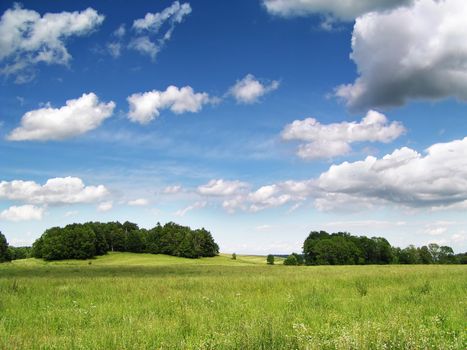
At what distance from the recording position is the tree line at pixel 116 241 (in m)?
113

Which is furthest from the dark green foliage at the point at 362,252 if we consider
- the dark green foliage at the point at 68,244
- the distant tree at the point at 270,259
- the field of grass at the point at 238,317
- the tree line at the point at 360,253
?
the field of grass at the point at 238,317

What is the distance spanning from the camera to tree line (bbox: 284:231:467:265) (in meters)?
130

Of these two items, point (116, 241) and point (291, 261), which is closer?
point (291, 261)

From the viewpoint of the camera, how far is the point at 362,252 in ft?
462

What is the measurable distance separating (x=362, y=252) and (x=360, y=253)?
445 cm

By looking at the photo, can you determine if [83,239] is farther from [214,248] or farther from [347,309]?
[347,309]

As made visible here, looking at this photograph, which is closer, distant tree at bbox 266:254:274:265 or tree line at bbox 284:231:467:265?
tree line at bbox 284:231:467:265

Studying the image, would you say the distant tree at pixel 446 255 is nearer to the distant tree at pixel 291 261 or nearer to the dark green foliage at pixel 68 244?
the distant tree at pixel 291 261

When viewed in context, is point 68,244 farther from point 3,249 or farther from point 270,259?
point 270,259

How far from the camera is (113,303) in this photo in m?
12.5

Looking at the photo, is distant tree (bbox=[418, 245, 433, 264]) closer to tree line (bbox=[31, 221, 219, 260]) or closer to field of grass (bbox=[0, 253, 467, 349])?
tree line (bbox=[31, 221, 219, 260])

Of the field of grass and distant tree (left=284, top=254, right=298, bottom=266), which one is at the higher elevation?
the field of grass

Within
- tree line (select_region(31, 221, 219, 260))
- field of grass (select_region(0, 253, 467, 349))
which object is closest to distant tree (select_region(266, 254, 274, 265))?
tree line (select_region(31, 221, 219, 260))

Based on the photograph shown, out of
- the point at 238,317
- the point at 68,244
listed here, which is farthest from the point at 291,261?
the point at 238,317
